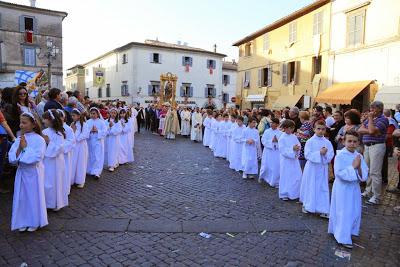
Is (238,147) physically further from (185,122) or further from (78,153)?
(185,122)

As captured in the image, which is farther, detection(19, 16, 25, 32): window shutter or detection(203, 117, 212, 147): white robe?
detection(19, 16, 25, 32): window shutter

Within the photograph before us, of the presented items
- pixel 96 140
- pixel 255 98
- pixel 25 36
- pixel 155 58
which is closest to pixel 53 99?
pixel 96 140

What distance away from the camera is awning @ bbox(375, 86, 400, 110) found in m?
14.9

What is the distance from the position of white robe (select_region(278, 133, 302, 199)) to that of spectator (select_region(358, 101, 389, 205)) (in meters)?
1.40

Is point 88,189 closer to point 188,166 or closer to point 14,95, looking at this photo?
point 14,95

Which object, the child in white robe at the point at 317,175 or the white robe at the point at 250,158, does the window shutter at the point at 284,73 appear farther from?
the child in white robe at the point at 317,175

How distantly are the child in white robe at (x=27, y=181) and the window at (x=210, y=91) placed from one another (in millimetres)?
42124

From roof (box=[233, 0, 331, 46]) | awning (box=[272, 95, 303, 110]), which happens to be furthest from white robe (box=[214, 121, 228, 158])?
roof (box=[233, 0, 331, 46])

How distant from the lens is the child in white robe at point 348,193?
4.86 m

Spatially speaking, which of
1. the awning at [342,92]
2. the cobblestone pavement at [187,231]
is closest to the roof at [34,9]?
the awning at [342,92]

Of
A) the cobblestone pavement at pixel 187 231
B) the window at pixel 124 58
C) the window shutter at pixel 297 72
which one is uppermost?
the window at pixel 124 58

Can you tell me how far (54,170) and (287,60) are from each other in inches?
858

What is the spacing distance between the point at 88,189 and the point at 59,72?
33105 mm

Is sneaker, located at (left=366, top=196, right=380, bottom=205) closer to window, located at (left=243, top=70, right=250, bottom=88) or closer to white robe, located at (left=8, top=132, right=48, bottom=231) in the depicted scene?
white robe, located at (left=8, top=132, right=48, bottom=231)
